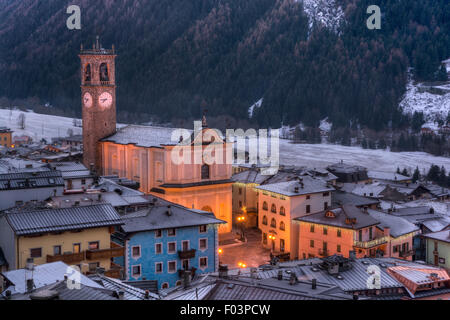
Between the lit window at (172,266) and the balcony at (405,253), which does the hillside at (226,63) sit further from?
the lit window at (172,266)

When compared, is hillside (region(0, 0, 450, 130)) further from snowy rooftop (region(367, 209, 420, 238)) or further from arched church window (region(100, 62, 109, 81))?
snowy rooftop (region(367, 209, 420, 238))

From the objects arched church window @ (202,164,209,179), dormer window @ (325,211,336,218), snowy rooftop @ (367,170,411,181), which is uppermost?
arched church window @ (202,164,209,179)

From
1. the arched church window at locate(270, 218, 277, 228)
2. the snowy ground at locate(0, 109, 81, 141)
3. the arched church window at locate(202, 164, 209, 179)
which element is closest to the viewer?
the arched church window at locate(270, 218, 277, 228)

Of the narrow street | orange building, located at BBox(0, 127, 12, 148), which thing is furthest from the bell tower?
orange building, located at BBox(0, 127, 12, 148)

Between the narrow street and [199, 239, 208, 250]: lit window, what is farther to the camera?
the narrow street

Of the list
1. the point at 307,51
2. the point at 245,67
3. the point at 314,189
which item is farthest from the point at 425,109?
the point at 314,189

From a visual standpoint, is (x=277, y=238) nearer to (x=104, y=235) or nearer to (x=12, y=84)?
(x=104, y=235)

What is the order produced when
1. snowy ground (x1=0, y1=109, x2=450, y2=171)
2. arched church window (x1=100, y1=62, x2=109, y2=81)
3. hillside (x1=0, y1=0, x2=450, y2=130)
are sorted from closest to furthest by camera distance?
arched church window (x1=100, y1=62, x2=109, y2=81) < snowy ground (x1=0, y1=109, x2=450, y2=171) < hillside (x1=0, y1=0, x2=450, y2=130)

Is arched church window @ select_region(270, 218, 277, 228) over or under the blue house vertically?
under
